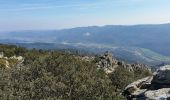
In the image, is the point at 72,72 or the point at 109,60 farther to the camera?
the point at 109,60

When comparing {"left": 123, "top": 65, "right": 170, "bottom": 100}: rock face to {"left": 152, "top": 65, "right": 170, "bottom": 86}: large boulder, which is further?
{"left": 152, "top": 65, "right": 170, "bottom": 86}: large boulder

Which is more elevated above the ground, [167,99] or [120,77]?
[167,99]

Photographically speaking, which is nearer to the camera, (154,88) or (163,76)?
(163,76)

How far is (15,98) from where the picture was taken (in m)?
53.9

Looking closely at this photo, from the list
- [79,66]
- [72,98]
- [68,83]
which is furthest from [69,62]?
[72,98]

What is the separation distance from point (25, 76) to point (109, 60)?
261ft

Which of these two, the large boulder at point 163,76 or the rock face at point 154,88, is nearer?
the rock face at point 154,88

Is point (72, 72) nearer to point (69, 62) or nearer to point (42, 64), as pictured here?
point (42, 64)

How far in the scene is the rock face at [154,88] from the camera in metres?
43.8

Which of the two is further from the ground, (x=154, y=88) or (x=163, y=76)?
(x=163, y=76)

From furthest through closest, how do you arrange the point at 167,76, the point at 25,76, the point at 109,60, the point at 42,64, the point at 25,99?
the point at 109,60, the point at 42,64, the point at 25,76, the point at 25,99, the point at 167,76

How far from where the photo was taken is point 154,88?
53031 millimetres

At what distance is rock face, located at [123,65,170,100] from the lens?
43750 millimetres

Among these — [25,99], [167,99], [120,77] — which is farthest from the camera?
[120,77]
